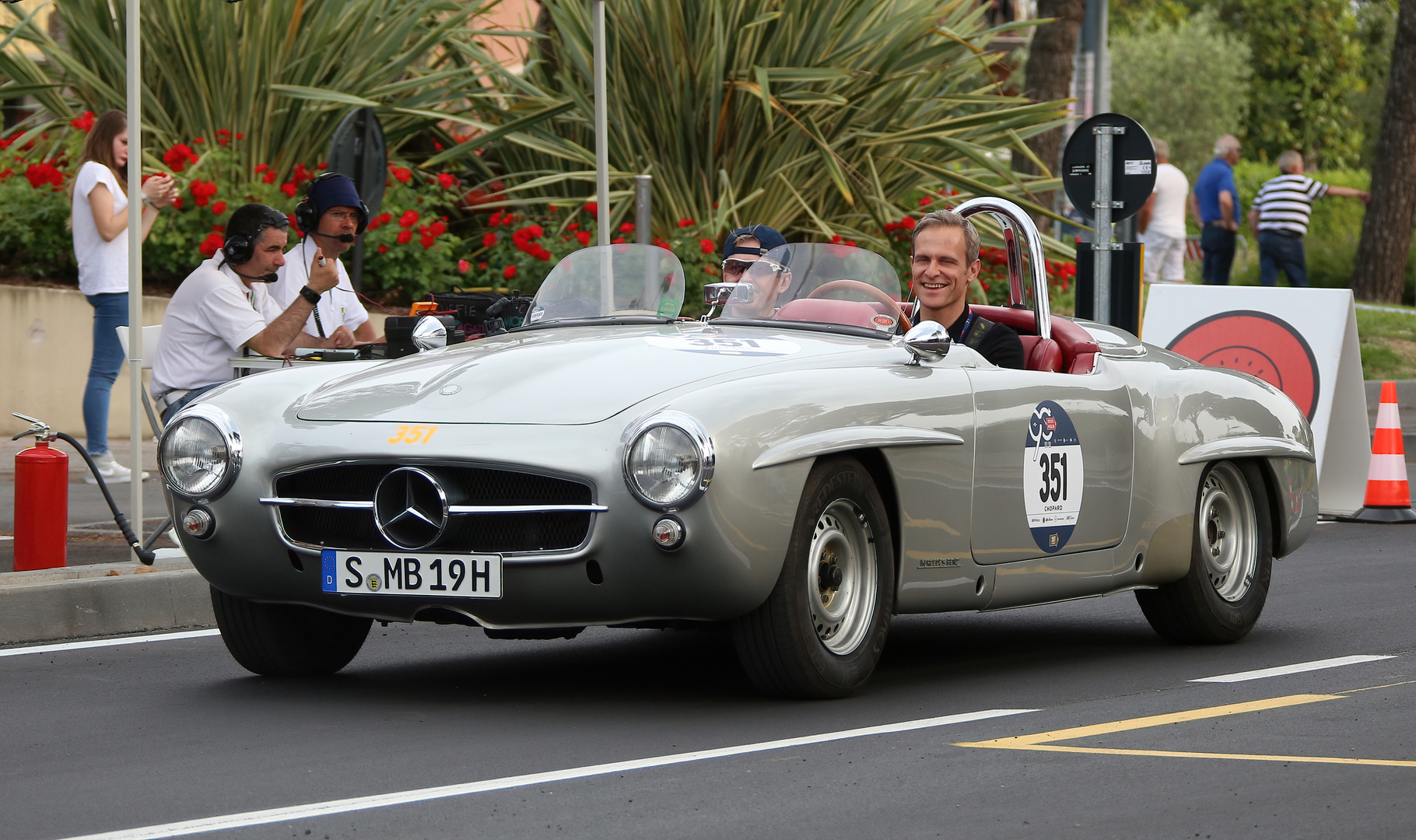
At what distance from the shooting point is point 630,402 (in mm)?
5742

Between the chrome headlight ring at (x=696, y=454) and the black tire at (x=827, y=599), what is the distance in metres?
0.38

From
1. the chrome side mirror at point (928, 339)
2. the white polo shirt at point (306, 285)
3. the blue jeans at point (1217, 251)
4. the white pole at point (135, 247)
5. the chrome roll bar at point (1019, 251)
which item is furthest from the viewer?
the blue jeans at point (1217, 251)

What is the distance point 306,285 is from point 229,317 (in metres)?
0.51

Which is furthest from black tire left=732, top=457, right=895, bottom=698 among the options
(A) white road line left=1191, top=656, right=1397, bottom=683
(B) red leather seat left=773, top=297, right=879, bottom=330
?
(A) white road line left=1191, top=656, right=1397, bottom=683

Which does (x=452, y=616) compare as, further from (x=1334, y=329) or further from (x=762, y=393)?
(x=1334, y=329)

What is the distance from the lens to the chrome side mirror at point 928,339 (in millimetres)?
6289

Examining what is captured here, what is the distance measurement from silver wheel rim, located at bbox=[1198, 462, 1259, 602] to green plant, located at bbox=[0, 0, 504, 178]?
9139 mm

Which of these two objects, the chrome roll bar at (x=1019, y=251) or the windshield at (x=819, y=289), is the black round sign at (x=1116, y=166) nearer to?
the chrome roll bar at (x=1019, y=251)

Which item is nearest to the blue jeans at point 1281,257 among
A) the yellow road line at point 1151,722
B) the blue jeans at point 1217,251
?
the blue jeans at point 1217,251

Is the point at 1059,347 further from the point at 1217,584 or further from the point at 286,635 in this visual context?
the point at 286,635

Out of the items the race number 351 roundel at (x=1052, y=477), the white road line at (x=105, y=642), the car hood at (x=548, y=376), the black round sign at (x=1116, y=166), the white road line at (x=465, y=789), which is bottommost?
the white road line at (x=105, y=642)

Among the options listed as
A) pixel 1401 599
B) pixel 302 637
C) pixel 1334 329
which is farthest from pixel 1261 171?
pixel 302 637

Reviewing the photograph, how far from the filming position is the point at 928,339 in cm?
629

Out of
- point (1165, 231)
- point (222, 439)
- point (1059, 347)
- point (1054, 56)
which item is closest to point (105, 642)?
point (222, 439)
